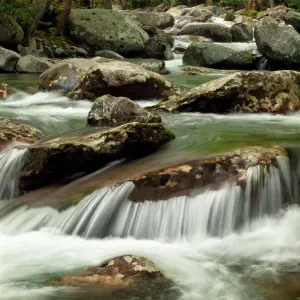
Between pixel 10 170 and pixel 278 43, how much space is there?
12.9m

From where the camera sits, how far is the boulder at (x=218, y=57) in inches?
703

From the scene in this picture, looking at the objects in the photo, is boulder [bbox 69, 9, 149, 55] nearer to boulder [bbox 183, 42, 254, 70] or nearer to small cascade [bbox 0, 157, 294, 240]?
boulder [bbox 183, 42, 254, 70]

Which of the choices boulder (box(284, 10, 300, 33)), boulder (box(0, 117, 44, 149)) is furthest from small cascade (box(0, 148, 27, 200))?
boulder (box(284, 10, 300, 33))

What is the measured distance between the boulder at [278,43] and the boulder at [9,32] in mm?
8613

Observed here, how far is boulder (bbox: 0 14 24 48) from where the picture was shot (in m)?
17.8

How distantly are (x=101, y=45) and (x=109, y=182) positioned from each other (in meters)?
15.9

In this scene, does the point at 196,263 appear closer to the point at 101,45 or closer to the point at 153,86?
the point at 153,86

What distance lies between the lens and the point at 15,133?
725cm

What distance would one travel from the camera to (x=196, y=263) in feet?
14.4

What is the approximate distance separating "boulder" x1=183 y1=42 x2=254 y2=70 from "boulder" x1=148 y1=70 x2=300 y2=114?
8.74m

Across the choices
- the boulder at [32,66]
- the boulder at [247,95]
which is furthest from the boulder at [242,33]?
the boulder at [247,95]

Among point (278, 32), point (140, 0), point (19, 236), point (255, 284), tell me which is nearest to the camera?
point (255, 284)

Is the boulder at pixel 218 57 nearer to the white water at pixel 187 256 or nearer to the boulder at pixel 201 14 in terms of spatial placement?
the white water at pixel 187 256

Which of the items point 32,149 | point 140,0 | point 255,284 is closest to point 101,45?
point 32,149
